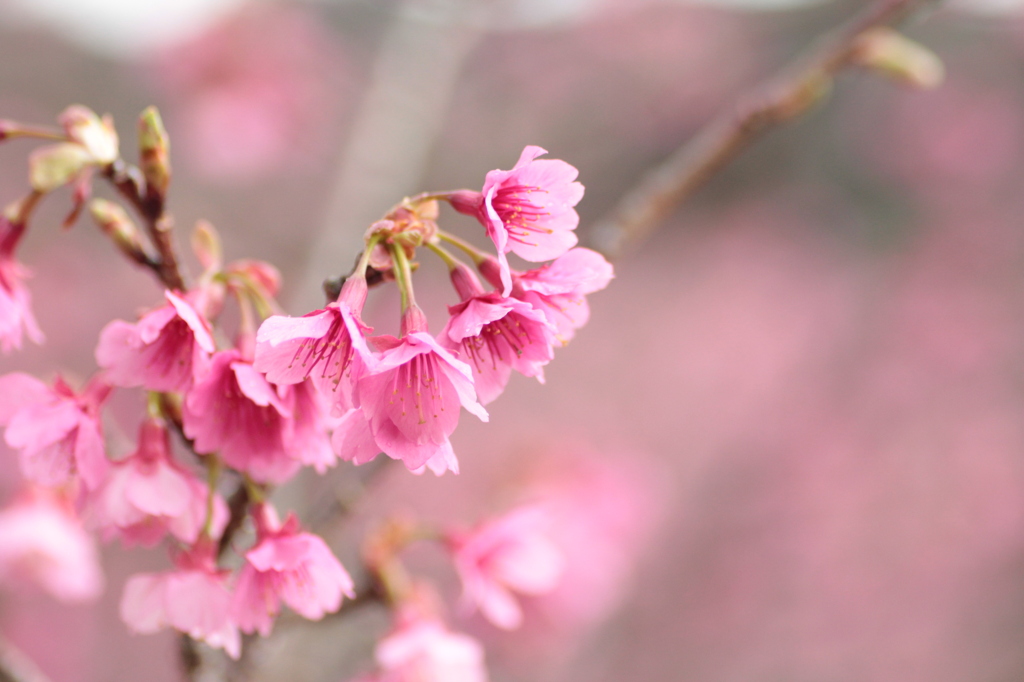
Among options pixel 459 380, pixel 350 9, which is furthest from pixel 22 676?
pixel 350 9

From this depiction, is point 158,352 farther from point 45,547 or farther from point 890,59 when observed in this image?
point 890,59

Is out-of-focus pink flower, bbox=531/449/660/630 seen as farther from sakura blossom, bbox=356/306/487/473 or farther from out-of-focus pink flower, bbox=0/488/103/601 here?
sakura blossom, bbox=356/306/487/473

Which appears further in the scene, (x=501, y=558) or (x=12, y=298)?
(x=501, y=558)

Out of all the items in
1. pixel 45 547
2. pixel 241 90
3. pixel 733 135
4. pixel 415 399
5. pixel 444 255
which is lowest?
pixel 45 547

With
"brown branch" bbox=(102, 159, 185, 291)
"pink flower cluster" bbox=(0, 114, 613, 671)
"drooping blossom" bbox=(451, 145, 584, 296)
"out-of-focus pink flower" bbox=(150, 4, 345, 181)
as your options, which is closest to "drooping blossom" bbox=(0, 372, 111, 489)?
"pink flower cluster" bbox=(0, 114, 613, 671)

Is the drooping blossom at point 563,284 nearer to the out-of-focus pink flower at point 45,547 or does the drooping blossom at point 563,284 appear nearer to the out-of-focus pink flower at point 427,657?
the out-of-focus pink flower at point 427,657

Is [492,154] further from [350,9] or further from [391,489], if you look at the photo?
[391,489]

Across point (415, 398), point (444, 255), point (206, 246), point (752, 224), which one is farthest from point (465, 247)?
point (752, 224)
